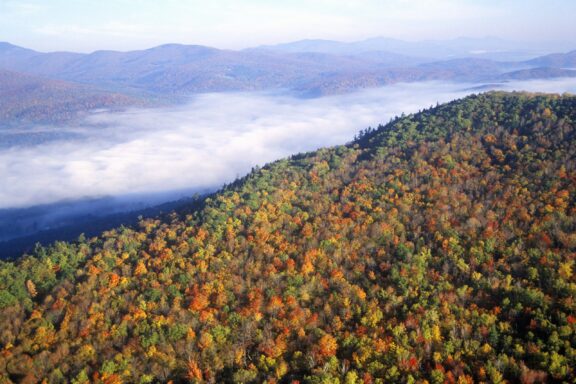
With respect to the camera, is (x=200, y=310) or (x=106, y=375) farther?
(x=200, y=310)

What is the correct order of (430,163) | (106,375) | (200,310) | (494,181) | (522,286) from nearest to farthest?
(106,375)
(522,286)
(200,310)
(494,181)
(430,163)

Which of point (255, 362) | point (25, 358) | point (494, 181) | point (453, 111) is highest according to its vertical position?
point (453, 111)

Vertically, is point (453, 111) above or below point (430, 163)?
above

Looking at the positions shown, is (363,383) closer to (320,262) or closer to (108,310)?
(320,262)

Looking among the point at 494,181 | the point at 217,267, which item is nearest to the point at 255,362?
the point at 217,267

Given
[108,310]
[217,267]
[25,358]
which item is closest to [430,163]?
[217,267]

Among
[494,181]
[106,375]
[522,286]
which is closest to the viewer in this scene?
[106,375]

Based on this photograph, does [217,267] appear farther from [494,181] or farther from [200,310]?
[494,181]
